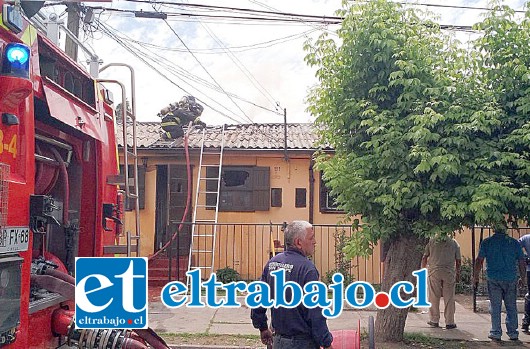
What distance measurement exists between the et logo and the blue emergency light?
1.68 m

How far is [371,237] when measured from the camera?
7.42 metres

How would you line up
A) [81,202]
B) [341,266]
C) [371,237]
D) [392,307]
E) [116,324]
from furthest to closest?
1. [341,266]
2. [392,307]
3. [371,237]
4. [81,202]
5. [116,324]

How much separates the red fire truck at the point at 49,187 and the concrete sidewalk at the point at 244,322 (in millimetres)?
3608

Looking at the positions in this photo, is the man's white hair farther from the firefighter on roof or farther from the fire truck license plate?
the firefighter on roof

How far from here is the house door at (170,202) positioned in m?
13.8

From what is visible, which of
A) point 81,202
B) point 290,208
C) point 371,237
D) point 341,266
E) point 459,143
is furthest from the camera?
point 290,208

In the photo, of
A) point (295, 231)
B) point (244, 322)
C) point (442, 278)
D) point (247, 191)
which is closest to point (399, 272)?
point (442, 278)

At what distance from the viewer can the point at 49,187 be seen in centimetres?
453

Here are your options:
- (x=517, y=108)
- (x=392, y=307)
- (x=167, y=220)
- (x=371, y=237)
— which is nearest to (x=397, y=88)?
(x=517, y=108)

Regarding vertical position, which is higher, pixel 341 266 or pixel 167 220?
pixel 167 220

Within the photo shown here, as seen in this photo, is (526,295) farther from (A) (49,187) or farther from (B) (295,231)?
(A) (49,187)

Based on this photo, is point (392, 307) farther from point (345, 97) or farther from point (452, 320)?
point (345, 97)

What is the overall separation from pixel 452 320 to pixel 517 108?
346cm

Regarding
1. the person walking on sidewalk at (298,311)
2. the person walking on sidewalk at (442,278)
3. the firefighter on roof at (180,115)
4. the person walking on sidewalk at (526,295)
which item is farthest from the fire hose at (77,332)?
the firefighter on roof at (180,115)
